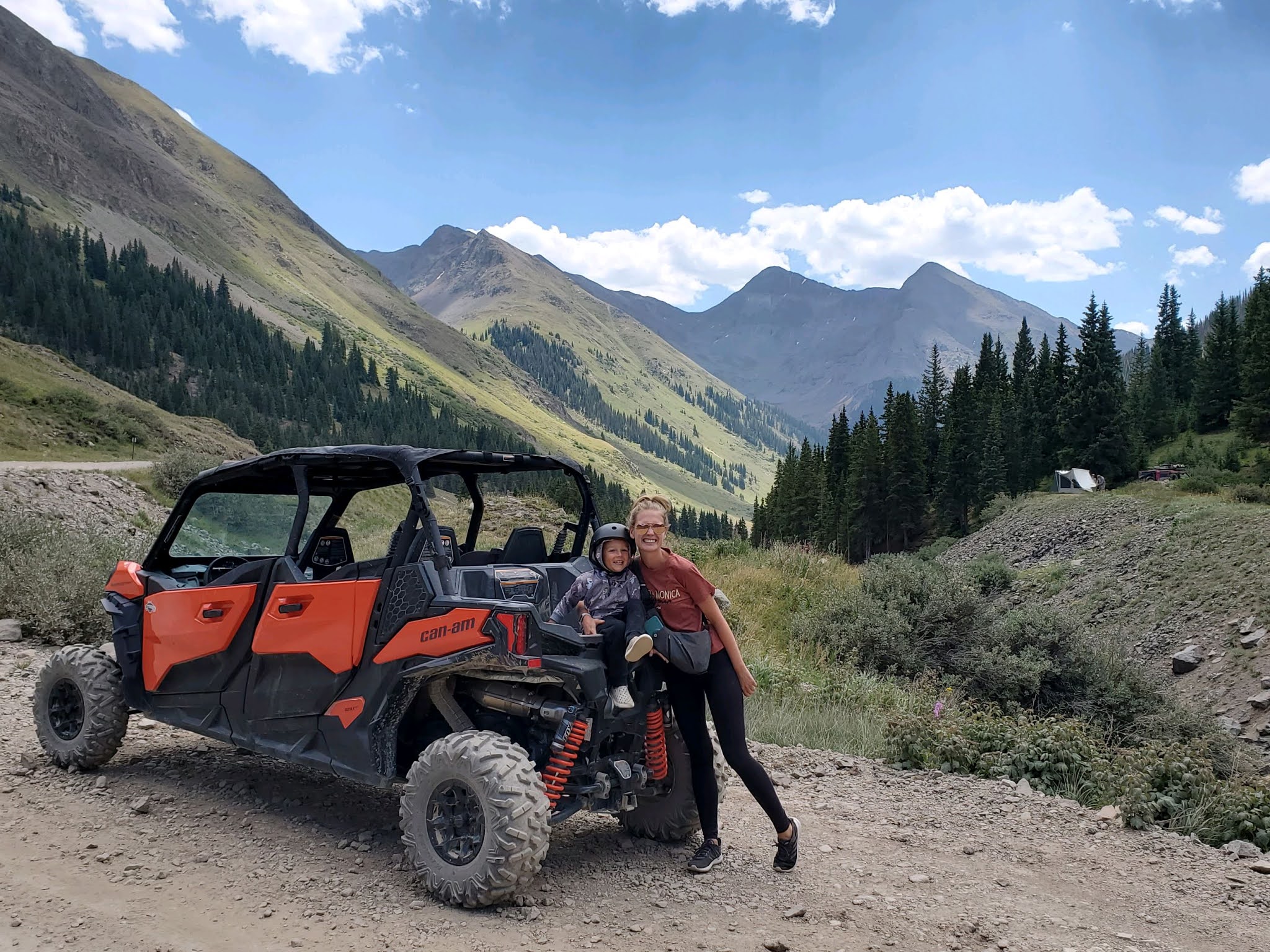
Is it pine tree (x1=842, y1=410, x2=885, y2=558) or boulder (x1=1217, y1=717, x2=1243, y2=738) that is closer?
boulder (x1=1217, y1=717, x2=1243, y2=738)

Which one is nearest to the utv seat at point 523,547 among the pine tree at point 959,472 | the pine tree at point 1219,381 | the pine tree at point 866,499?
the pine tree at point 866,499

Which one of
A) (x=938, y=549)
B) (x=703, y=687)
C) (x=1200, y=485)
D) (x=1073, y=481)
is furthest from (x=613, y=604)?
(x=1073, y=481)

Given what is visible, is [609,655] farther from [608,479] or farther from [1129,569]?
[608,479]

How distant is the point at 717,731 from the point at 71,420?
54.8 meters

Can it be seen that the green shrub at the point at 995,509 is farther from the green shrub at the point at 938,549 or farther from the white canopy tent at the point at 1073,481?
the white canopy tent at the point at 1073,481

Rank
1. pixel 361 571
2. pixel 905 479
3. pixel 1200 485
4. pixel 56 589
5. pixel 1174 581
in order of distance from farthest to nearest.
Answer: pixel 905 479
pixel 1200 485
pixel 1174 581
pixel 56 589
pixel 361 571

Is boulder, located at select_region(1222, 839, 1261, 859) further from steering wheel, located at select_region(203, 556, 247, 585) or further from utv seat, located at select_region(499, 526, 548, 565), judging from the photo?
steering wheel, located at select_region(203, 556, 247, 585)

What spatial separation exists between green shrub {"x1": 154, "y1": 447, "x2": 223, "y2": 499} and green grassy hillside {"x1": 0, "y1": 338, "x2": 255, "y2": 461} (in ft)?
28.1

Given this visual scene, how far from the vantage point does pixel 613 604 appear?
4.84m

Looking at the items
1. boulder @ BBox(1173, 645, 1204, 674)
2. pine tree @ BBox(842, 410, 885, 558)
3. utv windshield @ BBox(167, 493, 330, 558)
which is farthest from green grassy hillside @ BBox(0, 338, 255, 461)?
boulder @ BBox(1173, 645, 1204, 674)

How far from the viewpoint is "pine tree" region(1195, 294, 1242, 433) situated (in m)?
66.8

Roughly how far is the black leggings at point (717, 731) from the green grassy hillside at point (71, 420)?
149 feet

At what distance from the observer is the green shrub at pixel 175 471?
3612 cm

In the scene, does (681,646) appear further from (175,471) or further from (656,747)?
(175,471)
